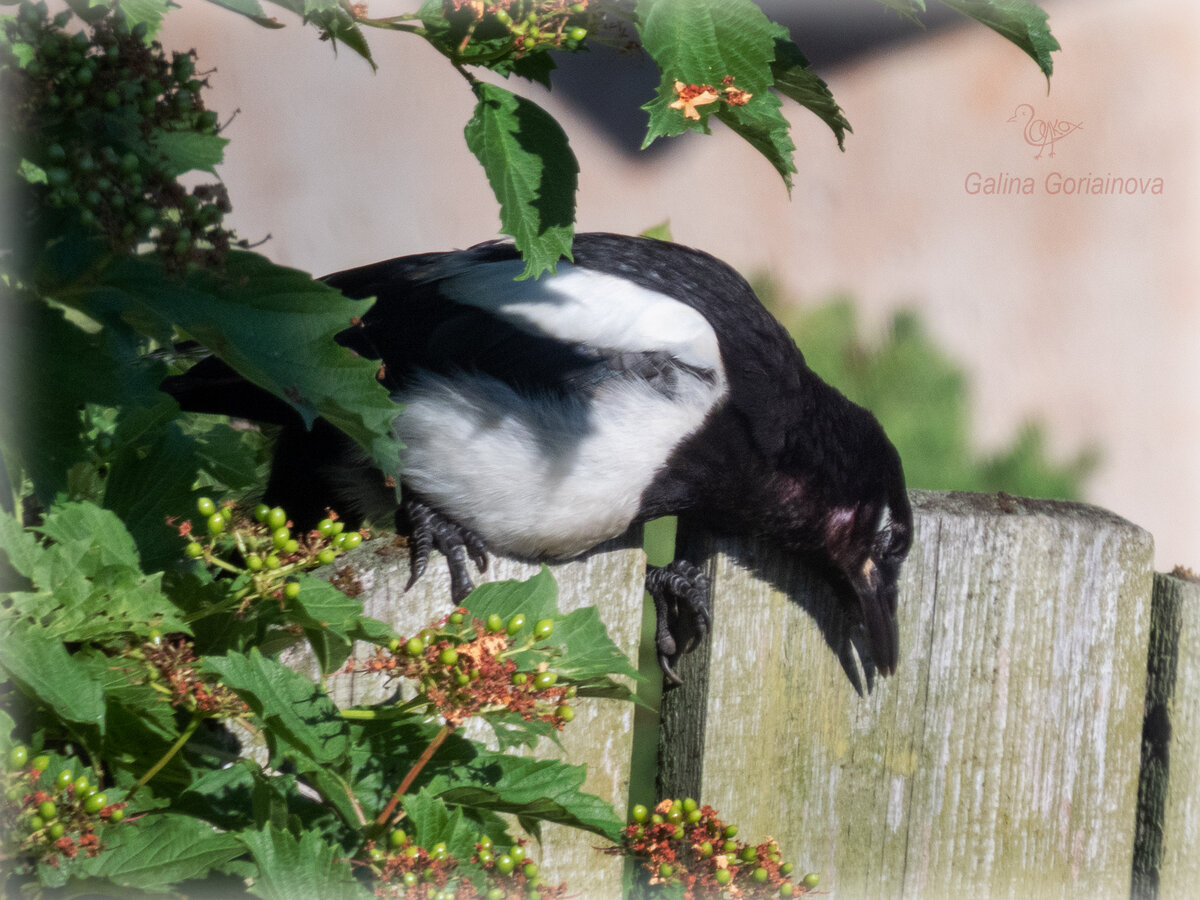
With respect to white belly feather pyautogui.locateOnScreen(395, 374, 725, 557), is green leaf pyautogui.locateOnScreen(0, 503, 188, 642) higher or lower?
lower

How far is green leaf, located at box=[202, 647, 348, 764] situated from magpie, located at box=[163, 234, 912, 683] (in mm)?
745

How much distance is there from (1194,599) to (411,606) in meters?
1.14

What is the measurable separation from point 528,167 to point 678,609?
884 millimetres

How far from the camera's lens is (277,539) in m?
0.91

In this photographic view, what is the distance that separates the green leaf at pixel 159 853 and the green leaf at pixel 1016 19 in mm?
844

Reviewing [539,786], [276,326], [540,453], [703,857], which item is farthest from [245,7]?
[540,453]

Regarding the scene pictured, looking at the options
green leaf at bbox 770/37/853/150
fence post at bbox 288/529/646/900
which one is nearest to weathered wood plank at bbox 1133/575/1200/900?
fence post at bbox 288/529/646/900

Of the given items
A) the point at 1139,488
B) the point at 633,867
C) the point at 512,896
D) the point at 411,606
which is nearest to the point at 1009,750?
the point at 633,867

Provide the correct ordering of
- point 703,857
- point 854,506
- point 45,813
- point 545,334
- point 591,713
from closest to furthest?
1. point 45,813
2. point 703,857
3. point 591,713
4. point 545,334
5. point 854,506

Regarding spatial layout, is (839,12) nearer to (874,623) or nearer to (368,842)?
(874,623)

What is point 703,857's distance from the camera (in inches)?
47.8

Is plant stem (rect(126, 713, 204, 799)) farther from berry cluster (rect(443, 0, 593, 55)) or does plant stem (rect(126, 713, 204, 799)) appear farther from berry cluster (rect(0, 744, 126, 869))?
berry cluster (rect(443, 0, 593, 55))

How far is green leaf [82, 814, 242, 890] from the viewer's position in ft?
2.76

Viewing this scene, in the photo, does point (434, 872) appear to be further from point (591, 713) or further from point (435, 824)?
point (591, 713)
